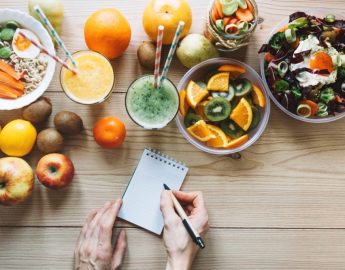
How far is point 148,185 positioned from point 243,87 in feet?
1.06

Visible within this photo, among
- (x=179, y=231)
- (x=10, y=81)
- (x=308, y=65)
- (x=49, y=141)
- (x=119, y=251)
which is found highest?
(x=308, y=65)

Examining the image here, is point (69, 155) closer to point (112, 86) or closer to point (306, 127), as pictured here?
Result: point (112, 86)

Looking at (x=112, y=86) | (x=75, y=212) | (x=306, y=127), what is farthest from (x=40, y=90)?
(x=306, y=127)

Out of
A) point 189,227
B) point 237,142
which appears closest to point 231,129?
point 237,142

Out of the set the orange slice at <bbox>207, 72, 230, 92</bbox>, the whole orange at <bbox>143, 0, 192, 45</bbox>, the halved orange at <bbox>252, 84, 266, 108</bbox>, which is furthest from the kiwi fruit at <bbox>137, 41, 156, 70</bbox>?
the halved orange at <bbox>252, 84, 266, 108</bbox>

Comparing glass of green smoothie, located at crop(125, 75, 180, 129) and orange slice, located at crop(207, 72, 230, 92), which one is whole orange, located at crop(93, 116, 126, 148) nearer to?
glass of green smoothie, located at crop(125, 75, 180, 129)

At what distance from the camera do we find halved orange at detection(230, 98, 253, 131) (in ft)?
3.35

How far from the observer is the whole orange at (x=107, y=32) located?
0.98 meters

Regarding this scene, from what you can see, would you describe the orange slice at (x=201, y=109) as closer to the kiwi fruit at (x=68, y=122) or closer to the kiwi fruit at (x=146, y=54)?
the kiwi fruit at (x=146, y=54)

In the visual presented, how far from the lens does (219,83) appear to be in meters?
1.04

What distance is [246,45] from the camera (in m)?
1.08

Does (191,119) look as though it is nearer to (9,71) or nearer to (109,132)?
(109,132)

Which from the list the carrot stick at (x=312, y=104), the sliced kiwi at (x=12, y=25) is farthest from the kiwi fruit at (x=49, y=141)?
the carrot stick at (x=312, y=104)

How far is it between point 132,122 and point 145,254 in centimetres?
32
